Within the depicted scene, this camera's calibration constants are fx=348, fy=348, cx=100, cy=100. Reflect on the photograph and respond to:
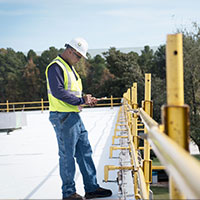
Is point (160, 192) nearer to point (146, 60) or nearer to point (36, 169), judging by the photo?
point (36, 169)

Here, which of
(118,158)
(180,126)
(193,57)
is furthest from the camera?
(193,57)

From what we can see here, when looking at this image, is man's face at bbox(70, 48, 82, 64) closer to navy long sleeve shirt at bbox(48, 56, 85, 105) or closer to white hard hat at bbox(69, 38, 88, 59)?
white hard hat at bbox(69, 38, 88, 59)

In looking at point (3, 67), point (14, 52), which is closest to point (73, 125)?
point (3, 67)

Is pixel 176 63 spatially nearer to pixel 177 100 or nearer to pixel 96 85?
pixel 177 100

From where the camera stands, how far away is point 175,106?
4.34 feet

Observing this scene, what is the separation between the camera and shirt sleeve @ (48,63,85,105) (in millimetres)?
3287

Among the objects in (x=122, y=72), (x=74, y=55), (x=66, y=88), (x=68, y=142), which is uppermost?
(x=122, y=72)

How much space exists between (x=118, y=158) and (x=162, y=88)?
23661 millimetres

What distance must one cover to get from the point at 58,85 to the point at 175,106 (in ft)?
6.83

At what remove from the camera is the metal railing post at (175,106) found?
1.29 metres

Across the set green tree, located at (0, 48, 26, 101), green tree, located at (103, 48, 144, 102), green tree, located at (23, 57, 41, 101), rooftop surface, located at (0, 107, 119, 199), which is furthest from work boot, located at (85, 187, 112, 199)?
green tree, located at (0, 48, 26, 101)

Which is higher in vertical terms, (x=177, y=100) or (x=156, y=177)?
(x=177, y=100)

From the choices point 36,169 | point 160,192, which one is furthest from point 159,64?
point 36,169

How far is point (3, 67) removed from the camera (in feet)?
172
